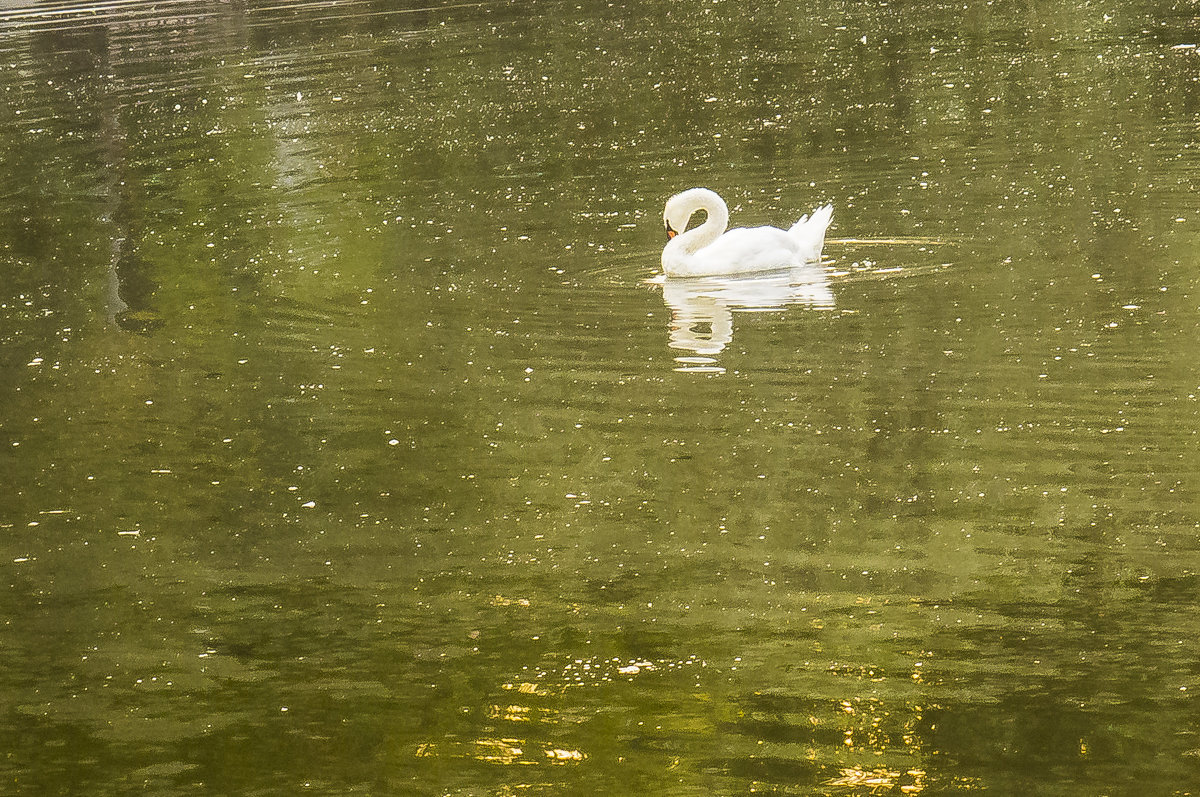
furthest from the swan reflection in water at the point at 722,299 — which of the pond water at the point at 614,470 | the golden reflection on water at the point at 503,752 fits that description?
the golden reflection on water at the point at 503,752

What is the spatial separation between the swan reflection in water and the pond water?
0.05 meters

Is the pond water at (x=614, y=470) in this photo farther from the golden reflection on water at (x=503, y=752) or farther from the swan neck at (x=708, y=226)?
the swan neck at (x=708, y=226)

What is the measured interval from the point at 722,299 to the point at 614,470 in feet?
11.0

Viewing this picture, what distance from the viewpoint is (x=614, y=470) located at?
8.70 meters

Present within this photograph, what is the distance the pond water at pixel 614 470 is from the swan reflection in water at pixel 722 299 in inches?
2.1

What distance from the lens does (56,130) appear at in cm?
2272

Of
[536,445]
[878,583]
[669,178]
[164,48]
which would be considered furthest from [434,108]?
[878,583]

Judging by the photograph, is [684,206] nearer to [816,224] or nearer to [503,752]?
[816,224]

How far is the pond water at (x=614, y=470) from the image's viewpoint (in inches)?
245

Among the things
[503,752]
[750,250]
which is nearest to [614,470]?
[503,752]

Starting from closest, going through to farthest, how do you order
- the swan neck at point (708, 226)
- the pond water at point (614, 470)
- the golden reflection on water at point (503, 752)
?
the golden reflection on water at point (503, 752) → the pond water at point (614, 470) → the swan neck at point (708, 226)

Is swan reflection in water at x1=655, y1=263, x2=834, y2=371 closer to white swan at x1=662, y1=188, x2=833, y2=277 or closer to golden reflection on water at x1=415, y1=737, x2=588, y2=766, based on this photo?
white swan at x1=662, y1=188, x2=833, y2=277

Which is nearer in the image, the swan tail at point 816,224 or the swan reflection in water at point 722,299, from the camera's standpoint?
the swan reflection in water at point 722,299

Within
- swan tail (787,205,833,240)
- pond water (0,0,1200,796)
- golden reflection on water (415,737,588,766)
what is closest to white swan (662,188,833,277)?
swan tail (787,205,833,240)
